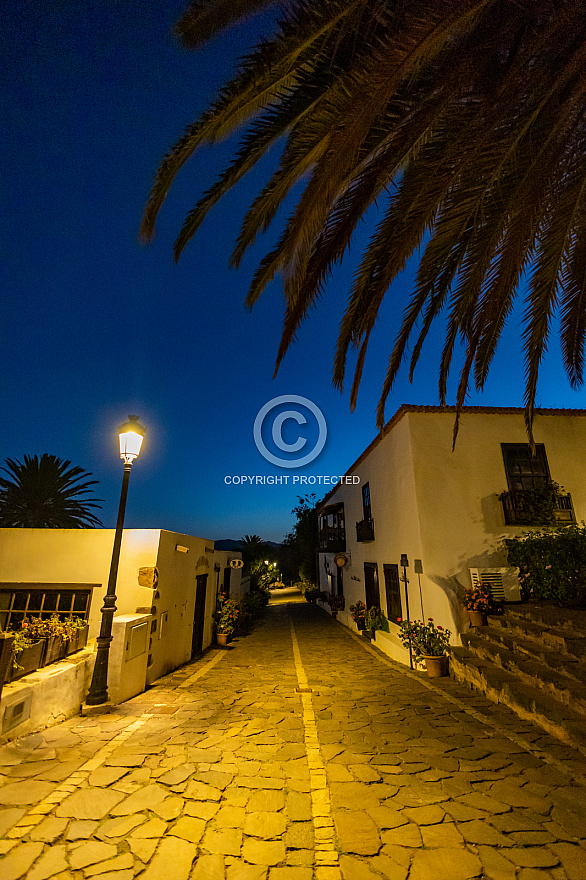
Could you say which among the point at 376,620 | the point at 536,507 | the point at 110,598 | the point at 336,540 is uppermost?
the point at 536,507

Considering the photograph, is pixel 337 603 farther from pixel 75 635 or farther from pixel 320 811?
pixel 320 811

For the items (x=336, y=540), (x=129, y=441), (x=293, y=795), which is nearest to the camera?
(x=293, y=795)

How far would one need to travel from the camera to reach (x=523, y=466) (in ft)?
32.6

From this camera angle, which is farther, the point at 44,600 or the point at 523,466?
the point at 523,466

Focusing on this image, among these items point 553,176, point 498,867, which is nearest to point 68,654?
point 498,867

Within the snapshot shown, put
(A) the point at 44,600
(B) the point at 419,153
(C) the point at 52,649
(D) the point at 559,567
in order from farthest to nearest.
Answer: (A) the point at 44,600 < (D) the point at 559,567 < (C) the point at 52,649 < (B) the point at 419,153

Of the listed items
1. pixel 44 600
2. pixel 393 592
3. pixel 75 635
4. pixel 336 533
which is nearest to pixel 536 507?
pixel 393 592

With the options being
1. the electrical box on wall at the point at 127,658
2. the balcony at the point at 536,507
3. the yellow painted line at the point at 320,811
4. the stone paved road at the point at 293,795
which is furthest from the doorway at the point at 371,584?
the electrical box on wall at the point at 127,658

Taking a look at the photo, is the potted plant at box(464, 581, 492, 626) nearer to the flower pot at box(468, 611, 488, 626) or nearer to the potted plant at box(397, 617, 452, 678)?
the flower pot at box(468, 611, 488, 626)

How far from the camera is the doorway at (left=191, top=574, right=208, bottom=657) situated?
36.1 feet

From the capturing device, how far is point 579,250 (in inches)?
152

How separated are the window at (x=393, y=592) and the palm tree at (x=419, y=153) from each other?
8546 millimetres

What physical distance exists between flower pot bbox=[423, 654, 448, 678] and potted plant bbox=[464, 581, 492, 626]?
1133 mm

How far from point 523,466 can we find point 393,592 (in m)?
5.34
